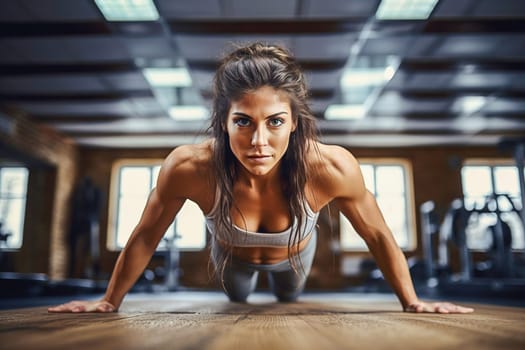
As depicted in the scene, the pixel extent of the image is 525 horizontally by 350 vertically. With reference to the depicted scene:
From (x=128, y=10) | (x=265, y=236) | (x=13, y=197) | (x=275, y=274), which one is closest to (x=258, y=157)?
(x=265, y=236)

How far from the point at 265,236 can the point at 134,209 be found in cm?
832

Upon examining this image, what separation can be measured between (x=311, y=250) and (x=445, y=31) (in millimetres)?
3657

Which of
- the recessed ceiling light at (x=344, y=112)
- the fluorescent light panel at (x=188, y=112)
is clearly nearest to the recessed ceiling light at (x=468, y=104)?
the recessed ceiling light at (x=344, y=112)

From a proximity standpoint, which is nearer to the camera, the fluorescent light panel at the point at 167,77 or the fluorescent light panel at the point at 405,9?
the fluorescent light panel at the point at 405,9

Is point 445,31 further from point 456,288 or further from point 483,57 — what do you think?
point 456,288

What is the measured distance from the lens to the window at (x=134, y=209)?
934 centimetres

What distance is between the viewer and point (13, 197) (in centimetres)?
896

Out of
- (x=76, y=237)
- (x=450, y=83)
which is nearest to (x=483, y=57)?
(x=450, y=83)

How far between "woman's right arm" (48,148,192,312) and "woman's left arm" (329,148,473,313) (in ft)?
1.75

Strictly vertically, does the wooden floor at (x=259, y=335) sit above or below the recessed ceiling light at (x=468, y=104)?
below

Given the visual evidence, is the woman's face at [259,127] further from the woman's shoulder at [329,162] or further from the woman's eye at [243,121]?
the woman's shoulder at [329,162]

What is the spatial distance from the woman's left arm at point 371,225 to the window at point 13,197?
28.0ft

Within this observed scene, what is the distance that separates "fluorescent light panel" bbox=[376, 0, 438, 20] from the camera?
4363mm

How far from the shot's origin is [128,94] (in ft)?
21.9
